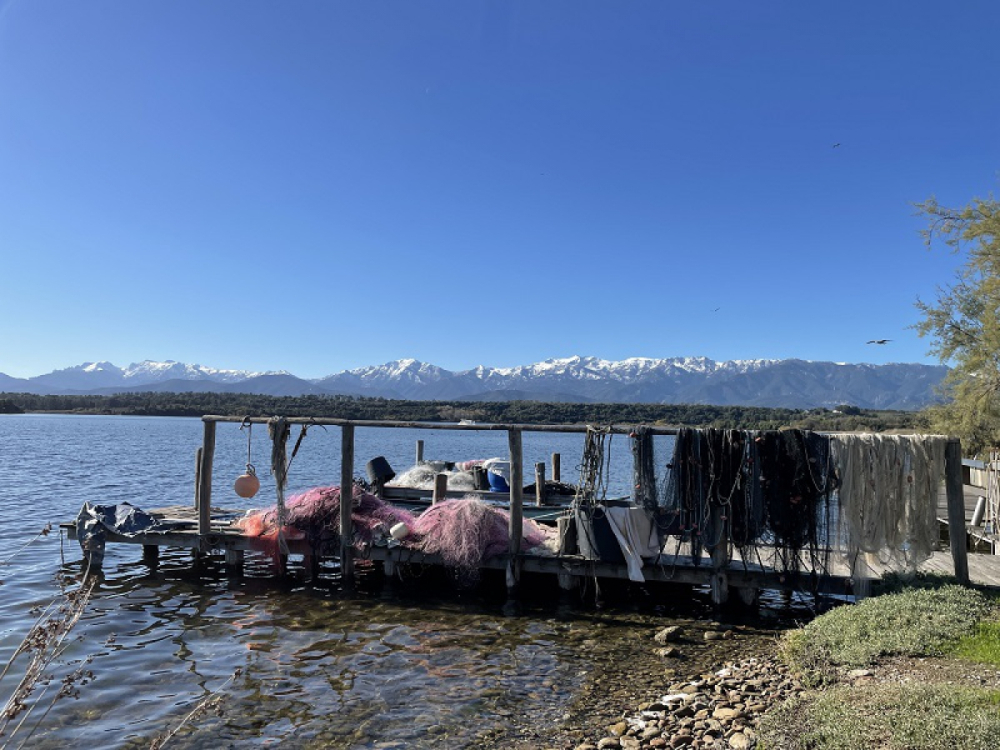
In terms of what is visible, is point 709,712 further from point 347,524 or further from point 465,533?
point 347,524

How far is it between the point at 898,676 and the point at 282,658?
7.28 m

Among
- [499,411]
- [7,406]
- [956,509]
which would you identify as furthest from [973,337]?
[7,406]

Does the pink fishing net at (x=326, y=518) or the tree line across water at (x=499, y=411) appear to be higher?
the tree line across water at (x=499, y=411)

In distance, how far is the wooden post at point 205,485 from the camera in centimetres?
1305

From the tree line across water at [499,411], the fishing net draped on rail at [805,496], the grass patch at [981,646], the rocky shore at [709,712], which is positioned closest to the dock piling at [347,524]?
the tree line across water at [499,411]

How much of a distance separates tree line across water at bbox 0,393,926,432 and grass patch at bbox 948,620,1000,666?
4076mm

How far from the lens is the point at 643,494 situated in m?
10.8

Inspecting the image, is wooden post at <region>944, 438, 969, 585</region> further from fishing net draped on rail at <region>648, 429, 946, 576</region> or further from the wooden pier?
fishing net draped on rail at <region>648, 429, 946, 576</region>

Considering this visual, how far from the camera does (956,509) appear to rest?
31.4ft

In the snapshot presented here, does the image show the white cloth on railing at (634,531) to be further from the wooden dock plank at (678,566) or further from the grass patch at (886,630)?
the grass patch at (886,630)

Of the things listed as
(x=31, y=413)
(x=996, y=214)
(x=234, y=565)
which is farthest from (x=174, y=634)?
(x=31, y=413)

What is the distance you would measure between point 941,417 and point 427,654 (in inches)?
1036

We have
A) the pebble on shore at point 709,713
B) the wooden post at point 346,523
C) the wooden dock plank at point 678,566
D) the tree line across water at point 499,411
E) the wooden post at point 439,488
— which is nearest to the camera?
the pebble on shore at point 709,713

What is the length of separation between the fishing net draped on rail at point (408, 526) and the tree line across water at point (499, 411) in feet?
8.84
